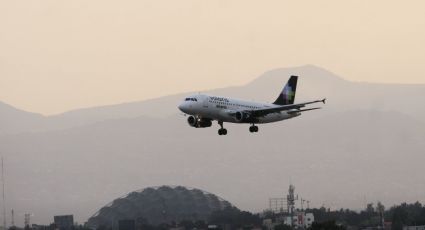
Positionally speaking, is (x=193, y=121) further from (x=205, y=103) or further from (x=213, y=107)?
(x=205, y=103)

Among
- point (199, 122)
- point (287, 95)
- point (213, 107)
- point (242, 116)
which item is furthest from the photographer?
point (287, 95)

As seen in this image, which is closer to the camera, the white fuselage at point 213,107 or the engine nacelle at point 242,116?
the white fuselage at point 213,107

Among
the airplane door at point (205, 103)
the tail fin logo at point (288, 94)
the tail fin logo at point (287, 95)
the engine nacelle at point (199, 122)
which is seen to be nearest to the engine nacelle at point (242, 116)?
the engine nacelle at point (199, 122)

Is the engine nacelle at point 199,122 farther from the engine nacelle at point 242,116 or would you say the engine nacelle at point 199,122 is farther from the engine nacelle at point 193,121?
the engine nacelle at point 242,116

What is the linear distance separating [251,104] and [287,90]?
28.3 metres

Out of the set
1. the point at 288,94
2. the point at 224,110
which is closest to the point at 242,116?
the point at 224,110

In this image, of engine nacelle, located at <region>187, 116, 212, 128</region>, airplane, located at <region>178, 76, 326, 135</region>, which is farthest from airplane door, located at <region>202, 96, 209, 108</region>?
engine nacelle, located at <region>187, 116, 212, 128</region>

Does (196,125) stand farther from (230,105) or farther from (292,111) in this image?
(292,111)

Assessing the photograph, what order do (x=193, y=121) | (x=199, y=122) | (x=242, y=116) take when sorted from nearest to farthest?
(x=193, y=121) < (x=199, y=122) < (x=242, y=116)

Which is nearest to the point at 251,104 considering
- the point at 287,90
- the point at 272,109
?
the point at 272,109

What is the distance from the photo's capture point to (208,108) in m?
160

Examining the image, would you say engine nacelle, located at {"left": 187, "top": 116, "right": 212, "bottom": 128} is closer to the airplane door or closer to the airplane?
the airplane

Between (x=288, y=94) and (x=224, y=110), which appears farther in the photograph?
(x=288, y=94)

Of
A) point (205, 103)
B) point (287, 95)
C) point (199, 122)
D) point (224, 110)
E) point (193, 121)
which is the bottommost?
point (199, 122)
